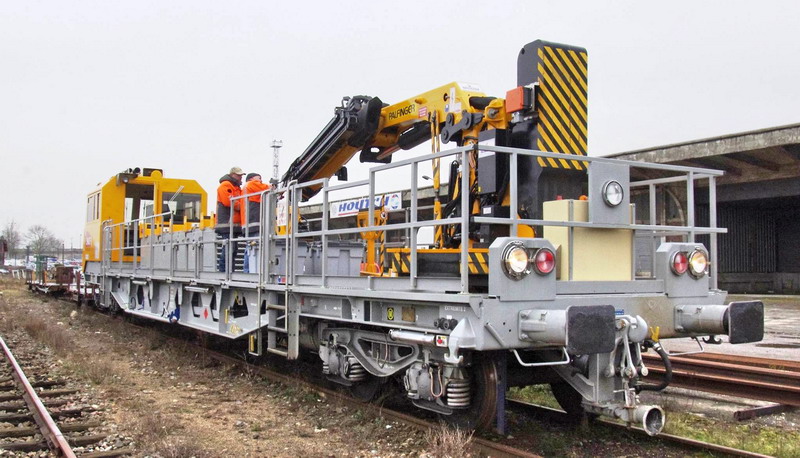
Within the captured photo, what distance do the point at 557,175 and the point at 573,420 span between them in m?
2.33

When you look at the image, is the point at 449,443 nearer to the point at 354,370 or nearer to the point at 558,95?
the point at 354,370

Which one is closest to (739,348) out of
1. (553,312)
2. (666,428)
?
(666,428)

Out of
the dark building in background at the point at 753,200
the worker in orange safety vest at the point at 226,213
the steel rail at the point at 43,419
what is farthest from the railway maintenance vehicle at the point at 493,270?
the dark building in background at the point at 753,200

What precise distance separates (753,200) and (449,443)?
24010mm

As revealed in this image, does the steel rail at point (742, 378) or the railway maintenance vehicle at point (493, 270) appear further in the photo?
the steel rail at point (742, 378)

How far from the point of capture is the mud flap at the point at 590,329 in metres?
4.90

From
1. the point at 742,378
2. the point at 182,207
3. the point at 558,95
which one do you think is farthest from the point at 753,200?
the point at 558,95

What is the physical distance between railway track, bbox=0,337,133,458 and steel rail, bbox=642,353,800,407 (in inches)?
247

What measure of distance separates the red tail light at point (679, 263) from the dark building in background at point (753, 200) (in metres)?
15.6

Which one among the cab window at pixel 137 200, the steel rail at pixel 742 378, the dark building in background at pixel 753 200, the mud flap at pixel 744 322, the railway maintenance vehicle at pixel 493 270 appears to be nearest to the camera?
A: the railway maintenance vehicle at pixel 493 270

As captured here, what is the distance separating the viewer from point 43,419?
262 inches

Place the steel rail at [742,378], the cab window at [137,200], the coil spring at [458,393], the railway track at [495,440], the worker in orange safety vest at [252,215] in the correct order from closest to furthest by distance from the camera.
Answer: the railway track at [495,440]
the coil spring at [458,393]
the steel rail at [742,378]
the worker in orange safety vest at [252,215]
the cab window at [137,200]

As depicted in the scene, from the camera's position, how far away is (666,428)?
6.52 meters

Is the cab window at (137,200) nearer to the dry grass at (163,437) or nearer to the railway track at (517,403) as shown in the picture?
the railway track at (517,403)
